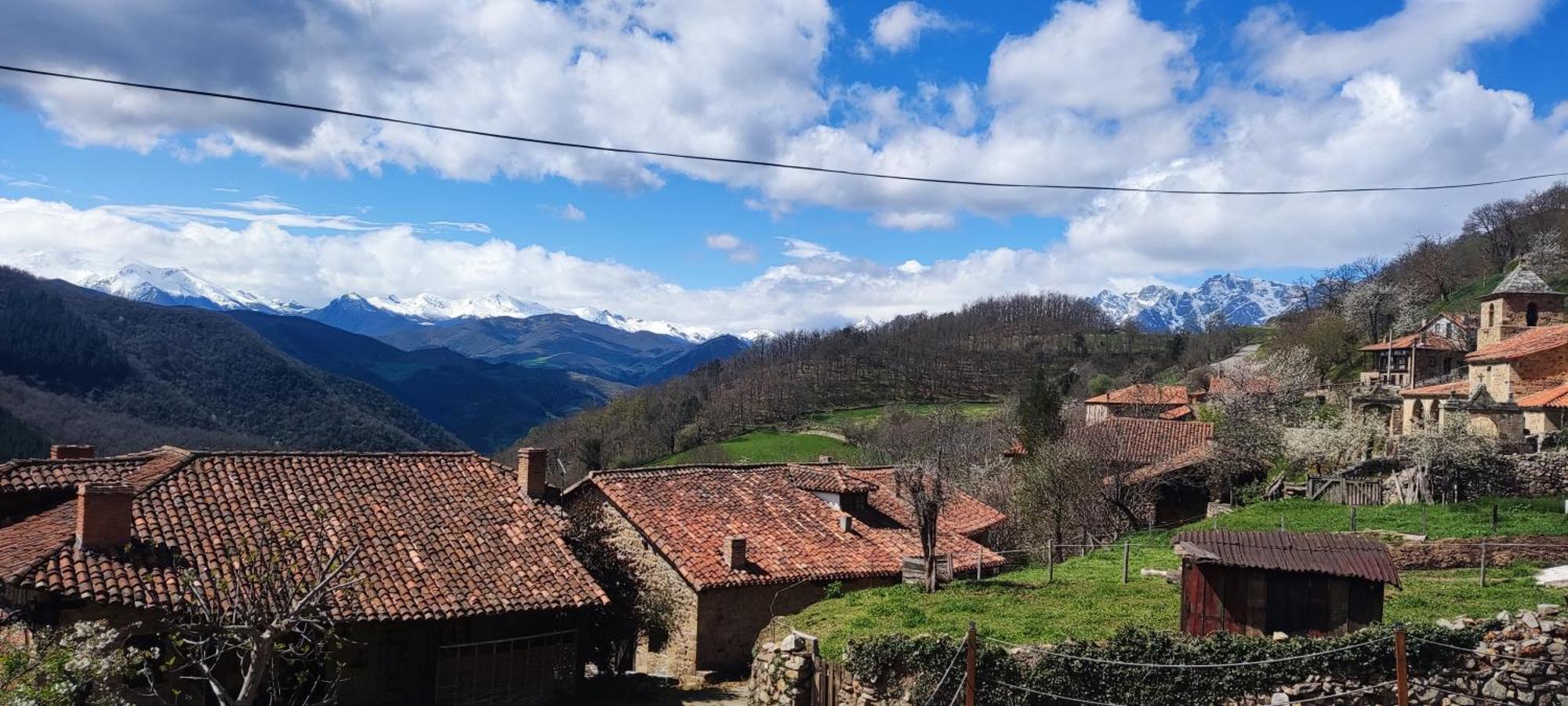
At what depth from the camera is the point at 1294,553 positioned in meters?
13.7

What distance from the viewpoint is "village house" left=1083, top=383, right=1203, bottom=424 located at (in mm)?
63219

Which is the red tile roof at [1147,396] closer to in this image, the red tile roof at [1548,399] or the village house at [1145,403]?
the village house at [1145,403]

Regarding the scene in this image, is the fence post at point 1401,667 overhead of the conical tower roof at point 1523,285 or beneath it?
beneath

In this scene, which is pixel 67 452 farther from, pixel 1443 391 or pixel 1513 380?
pixel 1443 391

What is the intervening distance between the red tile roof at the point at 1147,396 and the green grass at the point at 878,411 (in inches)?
890

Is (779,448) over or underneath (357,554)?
underneath

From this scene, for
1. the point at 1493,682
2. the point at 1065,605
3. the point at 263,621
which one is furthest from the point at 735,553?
the point at 1493,682

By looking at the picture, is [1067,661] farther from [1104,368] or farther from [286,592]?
[1104,368]

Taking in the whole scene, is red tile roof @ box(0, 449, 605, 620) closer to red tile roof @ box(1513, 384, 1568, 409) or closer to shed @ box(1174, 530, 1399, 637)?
shed @ box(1174, 530, 1399, 637)

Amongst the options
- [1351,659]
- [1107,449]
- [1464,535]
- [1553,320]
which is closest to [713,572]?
[1351,659]

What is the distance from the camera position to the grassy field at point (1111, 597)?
595 inches

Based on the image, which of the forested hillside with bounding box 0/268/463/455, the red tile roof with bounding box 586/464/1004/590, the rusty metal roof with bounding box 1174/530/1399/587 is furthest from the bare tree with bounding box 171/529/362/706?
the forested hillside with bounding box 0/268/463/455

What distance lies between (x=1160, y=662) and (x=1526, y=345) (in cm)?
3304

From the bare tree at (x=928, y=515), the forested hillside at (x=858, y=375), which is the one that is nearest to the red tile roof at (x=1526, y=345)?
the bare tree at (x=928, y=515)
